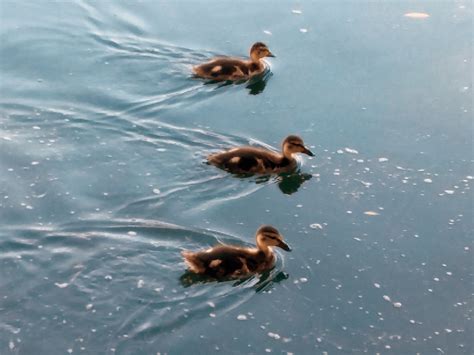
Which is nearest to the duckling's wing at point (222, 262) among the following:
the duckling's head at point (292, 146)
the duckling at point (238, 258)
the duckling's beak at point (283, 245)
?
the duckling at point (238, 258)

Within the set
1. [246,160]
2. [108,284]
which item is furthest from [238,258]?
[246,160]

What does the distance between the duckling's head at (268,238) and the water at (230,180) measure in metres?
0.15

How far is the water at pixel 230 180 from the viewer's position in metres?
5.39

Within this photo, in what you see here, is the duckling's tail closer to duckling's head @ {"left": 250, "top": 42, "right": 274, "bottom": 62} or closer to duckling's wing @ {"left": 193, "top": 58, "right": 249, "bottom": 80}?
duckling's wing @ {"left": 193, "top": 58, "right": 249, "bottom": 80}

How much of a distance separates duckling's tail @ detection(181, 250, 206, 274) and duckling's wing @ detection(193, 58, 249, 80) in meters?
2.49

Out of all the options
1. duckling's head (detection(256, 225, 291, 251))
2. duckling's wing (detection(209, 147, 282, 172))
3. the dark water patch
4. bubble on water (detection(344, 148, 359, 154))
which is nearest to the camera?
the dark water patch

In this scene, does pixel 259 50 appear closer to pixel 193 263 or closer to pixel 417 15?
pixel 417 15

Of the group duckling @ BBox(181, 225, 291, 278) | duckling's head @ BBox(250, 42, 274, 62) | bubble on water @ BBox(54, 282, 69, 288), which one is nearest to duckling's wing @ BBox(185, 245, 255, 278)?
duckling @ BBox(181, 225, 291, 278)

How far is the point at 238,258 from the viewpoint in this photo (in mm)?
5719

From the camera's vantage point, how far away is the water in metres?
5.39

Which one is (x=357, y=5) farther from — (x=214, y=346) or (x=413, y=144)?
(x=214, y=346)

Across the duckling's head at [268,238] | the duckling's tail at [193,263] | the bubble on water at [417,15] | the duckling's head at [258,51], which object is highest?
the bubble on water at [417,15]

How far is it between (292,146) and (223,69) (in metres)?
1.39

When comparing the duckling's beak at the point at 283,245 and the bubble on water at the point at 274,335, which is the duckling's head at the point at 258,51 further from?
the bubble on water at the point at 274,335
